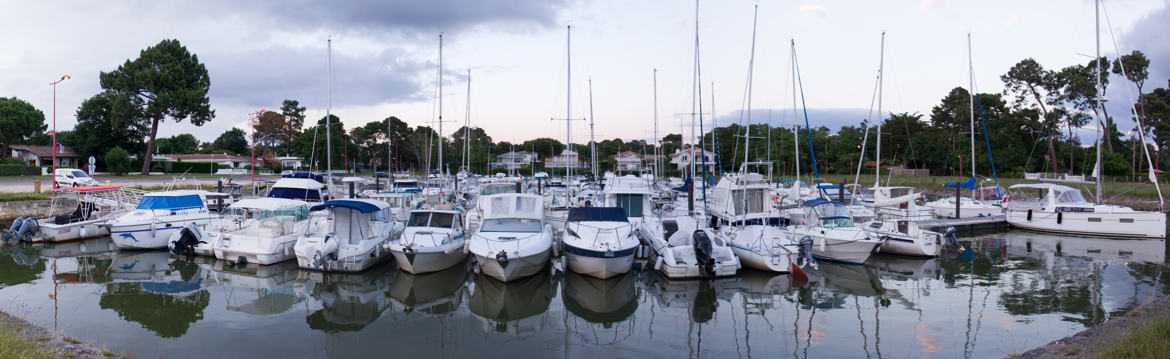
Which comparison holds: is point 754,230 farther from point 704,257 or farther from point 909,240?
point 909,240

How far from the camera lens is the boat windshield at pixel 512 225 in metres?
16.2

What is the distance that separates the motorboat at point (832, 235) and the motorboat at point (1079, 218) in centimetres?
1492

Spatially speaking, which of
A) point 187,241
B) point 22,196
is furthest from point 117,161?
point 187,241

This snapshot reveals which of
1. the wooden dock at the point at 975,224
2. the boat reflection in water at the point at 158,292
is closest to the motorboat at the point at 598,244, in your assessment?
the boat reflection in water at the point at 158,292

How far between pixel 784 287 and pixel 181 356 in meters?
13.5

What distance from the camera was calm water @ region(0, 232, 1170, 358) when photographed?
10367mm

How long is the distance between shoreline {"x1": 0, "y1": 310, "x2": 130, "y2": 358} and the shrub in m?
50.9

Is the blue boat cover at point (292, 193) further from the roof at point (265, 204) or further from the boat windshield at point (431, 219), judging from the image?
the boat windshield at point (431, 219)

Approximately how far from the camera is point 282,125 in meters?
85.5

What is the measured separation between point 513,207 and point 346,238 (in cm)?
511

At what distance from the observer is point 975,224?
2791cm

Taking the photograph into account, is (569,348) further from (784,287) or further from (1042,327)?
(1042,327)

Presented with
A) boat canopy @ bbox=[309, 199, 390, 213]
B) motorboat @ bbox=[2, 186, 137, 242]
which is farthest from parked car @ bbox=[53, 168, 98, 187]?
boat canopy @ bbox=[309, 199, 390, 213]

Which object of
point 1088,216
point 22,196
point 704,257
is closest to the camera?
point 704,257
